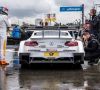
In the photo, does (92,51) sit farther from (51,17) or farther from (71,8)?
(51,17)

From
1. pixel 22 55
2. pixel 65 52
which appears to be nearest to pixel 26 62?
pixel 22 55

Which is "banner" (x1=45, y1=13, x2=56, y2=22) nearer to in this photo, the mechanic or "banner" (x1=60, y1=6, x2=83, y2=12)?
"banner" (x1=60, y1=6, x2=83, y2=12)

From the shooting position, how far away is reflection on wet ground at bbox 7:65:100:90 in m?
10.8

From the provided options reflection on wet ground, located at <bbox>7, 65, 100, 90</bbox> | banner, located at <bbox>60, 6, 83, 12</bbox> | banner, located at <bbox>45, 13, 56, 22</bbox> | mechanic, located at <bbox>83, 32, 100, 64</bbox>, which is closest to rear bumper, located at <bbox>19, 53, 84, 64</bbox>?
reflection on wet ground, located at <bbox>7, 65, 100, 90</bbox>

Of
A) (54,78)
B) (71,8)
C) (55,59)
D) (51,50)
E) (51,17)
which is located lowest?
(54,78)

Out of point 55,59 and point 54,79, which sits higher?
point 55,59

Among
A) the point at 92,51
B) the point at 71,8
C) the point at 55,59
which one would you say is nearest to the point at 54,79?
the point at 55,59

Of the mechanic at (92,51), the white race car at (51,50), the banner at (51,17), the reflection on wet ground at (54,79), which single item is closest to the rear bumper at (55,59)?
the white race car at (51,50)

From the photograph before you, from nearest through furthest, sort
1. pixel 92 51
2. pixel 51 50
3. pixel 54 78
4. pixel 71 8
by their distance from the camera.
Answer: pixel 54 78
pixel 51 50
pixel 92 51
pixel 71 8

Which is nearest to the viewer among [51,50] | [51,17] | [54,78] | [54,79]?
[54,79]

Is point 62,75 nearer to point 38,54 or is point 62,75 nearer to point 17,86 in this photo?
point 38,54

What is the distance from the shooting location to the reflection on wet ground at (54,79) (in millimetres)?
10773

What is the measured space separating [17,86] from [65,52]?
154 inches

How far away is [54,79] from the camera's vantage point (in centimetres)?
1230
